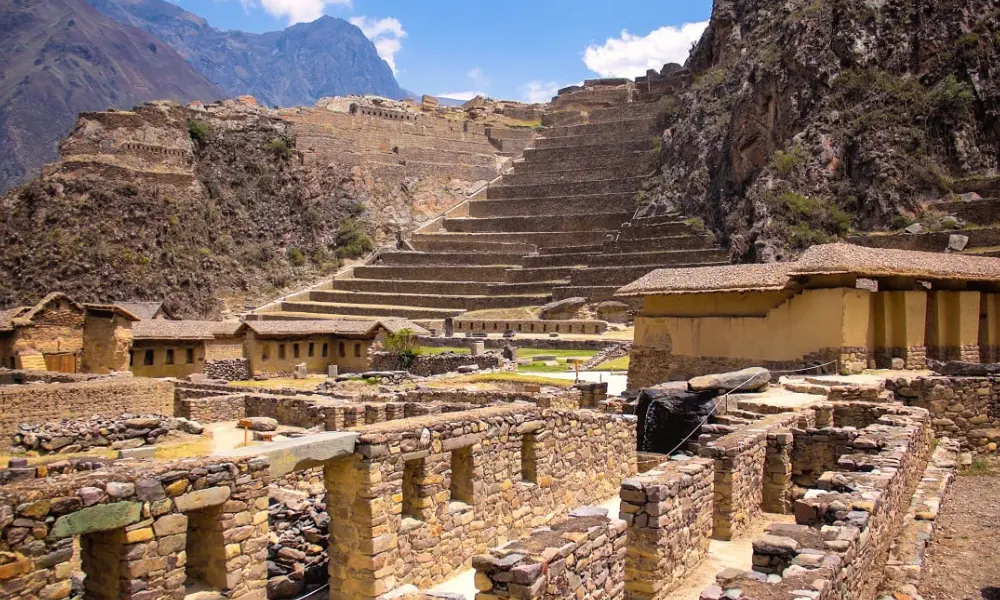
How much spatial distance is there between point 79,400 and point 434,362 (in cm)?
1344

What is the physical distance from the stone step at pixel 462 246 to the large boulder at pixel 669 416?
180ft

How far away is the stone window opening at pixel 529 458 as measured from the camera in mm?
9695

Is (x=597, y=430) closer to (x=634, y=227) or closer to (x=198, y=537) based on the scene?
(x=198, y=537)

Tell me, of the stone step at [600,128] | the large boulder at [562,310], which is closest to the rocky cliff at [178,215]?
the stone step at [600,128]

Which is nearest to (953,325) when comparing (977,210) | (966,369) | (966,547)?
(966,369)

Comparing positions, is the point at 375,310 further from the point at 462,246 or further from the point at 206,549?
the point at 206,549

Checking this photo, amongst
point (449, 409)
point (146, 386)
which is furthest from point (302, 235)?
point (449, 409)

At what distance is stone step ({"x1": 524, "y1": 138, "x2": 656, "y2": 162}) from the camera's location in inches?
3233

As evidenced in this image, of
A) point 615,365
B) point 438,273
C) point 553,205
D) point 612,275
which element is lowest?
point 615,365

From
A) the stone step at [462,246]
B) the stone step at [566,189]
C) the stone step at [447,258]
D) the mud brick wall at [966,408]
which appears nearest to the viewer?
the mud brick wall at [966,408]

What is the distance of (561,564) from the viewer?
586 cm

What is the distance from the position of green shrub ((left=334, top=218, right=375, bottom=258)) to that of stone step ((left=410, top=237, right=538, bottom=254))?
538 cm

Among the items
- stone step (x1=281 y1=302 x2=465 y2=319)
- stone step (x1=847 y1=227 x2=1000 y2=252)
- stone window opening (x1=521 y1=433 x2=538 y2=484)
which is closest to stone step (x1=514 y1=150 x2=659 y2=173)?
stone step (x1=281 y1=302 x2=465 y2=319)

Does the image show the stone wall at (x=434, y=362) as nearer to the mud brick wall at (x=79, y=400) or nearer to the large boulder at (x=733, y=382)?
the mud brick wall at (x=79, y=400)
